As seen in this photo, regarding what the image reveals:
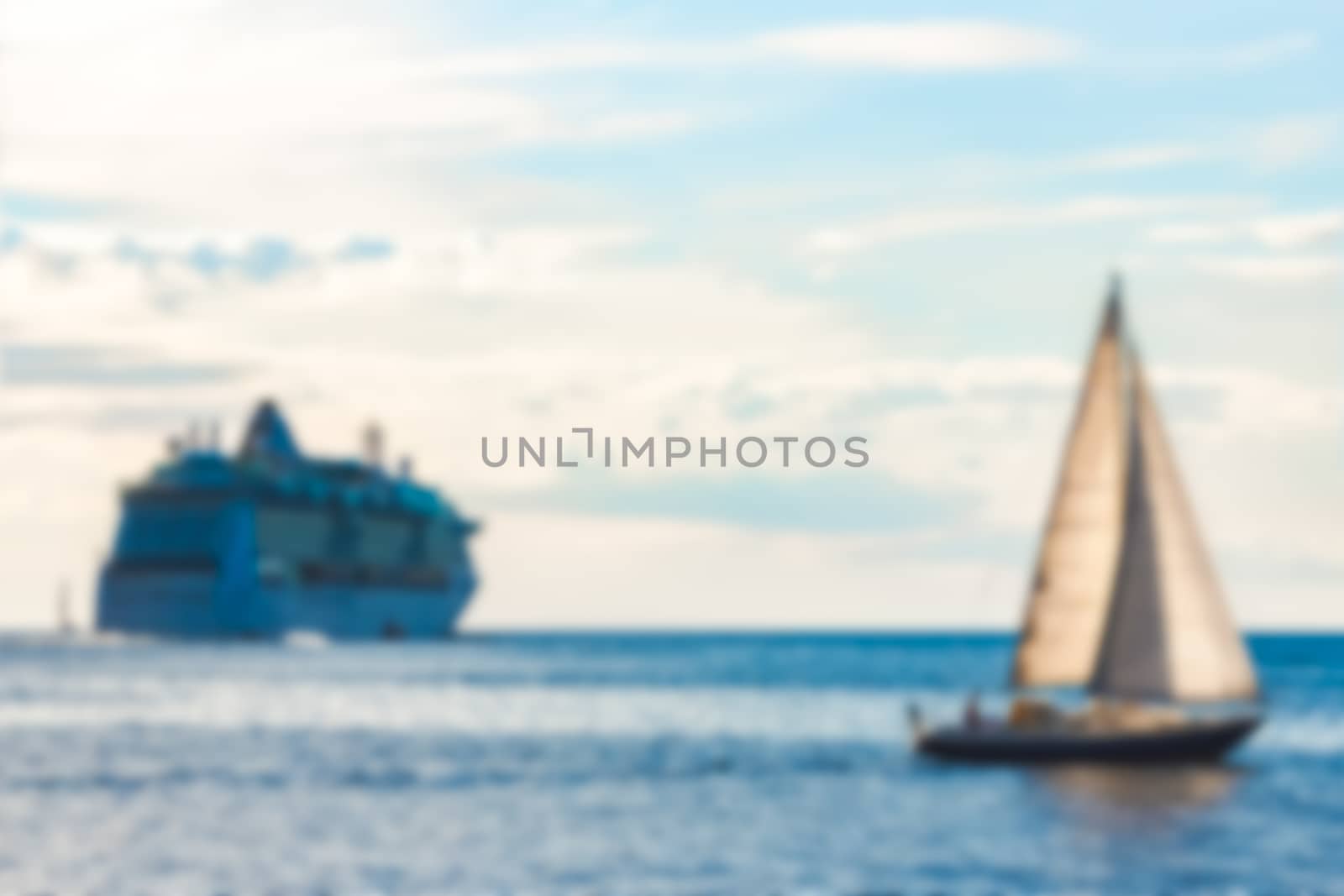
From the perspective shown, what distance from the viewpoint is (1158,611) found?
185 feet

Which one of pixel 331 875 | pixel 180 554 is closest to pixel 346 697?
pixel 331 875

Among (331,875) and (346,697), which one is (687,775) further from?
(346,697)

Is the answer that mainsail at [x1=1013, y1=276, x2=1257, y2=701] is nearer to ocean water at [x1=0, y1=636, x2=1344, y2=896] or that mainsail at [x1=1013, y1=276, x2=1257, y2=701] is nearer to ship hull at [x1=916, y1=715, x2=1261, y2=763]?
ship hull at [x1=916, y1=715, x2=1261, y2=763]

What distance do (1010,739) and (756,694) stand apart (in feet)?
200

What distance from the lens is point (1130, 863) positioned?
4188 centimetres

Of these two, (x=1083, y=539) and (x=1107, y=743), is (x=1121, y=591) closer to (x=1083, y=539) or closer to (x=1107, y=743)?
(x=1083, y=539)

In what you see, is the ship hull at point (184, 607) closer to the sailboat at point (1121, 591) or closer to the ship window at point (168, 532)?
the ship window at point (168, 532)

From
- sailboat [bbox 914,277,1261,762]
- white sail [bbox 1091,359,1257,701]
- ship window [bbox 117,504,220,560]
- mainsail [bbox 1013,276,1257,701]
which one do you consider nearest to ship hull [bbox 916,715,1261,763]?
sailboat [bbox 914,277,1261,762]

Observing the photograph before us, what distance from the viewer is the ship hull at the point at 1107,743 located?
5778cm

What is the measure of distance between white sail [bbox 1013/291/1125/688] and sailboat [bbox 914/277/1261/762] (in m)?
→ 0.03

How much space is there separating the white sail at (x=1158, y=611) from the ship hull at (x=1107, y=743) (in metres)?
1.66

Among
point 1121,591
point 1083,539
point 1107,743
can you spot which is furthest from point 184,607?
point 1121,591

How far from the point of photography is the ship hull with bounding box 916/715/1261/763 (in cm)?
5778

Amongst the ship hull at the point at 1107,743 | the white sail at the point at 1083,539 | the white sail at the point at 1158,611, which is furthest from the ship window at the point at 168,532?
the white sail at the point at 1158,611
